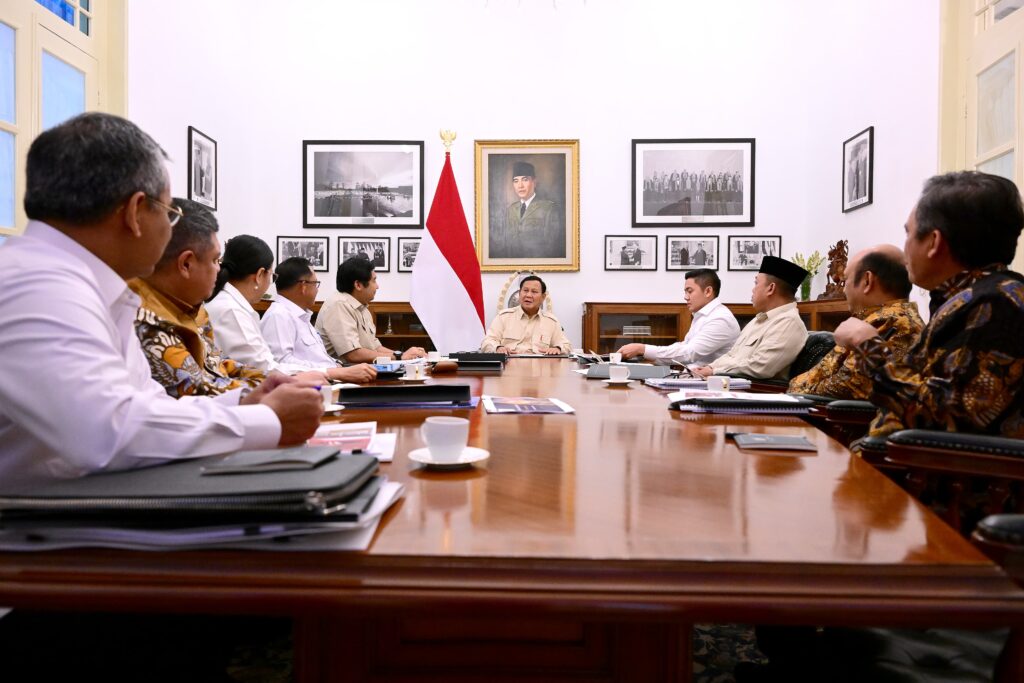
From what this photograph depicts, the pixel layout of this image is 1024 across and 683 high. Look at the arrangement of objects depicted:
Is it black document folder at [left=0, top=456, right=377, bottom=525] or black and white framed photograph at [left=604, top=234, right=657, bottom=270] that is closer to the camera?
black document folder at [left=0, top=456, right=377, bottom=525]

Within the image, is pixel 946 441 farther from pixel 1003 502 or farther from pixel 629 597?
pixel 629 597

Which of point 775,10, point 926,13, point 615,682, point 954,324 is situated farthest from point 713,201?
point 615,682

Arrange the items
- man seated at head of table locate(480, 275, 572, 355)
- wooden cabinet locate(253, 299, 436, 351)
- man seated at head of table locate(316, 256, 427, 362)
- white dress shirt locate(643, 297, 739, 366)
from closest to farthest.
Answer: man seated at head of table locate(316, 256, 427, 362), white dress shirt locate(643, 297, 739, 366), man seated at head of table locate(480, 275, 572, 355), wooden cabinet locate(253, 299, 436, 351)

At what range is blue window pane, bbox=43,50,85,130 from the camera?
375 centimetres

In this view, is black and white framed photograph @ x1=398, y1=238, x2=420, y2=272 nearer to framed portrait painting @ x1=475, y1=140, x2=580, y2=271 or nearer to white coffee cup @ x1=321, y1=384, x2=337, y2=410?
framed portrait painting @ x1=475, y1=140, x2=580, y2=271

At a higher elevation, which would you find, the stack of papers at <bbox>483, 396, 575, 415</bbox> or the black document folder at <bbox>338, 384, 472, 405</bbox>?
the black document folder at <bbox>338, 384, 472, 405</bbox>

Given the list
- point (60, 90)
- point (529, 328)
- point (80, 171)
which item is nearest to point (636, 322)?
point (529, 328)

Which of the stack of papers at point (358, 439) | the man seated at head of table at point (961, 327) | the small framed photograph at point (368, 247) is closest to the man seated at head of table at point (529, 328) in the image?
the small framed photograph at point (368, 247)

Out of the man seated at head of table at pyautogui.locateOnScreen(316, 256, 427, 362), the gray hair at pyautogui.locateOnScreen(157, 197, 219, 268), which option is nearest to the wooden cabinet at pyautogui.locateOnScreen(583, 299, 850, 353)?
the man seated at head of table at pyautogui.locateOnScreen(316, 256, 427, 362)

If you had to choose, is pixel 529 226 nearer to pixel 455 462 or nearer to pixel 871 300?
pixel 871 300

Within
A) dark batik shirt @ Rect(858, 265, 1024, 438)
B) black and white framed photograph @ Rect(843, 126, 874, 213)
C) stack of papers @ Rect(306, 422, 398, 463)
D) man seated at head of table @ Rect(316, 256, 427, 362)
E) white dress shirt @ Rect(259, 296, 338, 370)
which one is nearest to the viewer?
stack of papers @ Rect(306, 422, 398, 463)

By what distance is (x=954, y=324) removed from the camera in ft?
5.55

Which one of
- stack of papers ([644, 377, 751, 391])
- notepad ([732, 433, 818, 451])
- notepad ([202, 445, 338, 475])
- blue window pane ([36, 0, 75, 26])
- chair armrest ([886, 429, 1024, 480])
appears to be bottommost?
chair armrest ([886, 429, 1024, 480])

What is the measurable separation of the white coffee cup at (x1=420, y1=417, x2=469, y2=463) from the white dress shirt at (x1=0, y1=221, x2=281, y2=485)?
0.79ft
